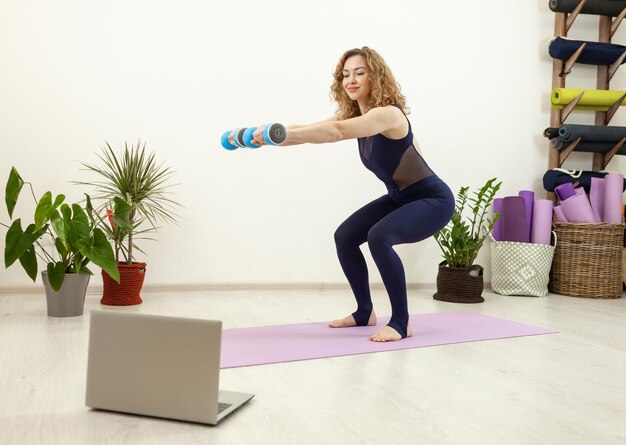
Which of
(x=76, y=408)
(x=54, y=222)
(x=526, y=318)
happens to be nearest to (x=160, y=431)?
(x=76, y=408)

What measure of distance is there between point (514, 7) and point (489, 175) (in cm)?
116

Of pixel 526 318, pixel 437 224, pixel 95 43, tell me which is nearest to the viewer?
pixel 437 224

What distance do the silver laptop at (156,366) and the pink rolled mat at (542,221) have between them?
310cm

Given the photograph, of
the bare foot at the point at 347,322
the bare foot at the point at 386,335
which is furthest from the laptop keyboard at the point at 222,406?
the bare foot at the point at 347,322

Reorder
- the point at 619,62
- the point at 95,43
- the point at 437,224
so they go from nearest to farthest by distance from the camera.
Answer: the point at 437,224
the point at 95,43
the point at 619,62

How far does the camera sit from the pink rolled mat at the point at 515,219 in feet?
14.0

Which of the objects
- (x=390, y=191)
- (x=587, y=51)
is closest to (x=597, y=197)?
(x=587, y=51)

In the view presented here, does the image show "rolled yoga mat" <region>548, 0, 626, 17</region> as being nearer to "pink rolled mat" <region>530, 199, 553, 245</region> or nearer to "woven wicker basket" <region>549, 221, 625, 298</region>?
"pink rolled mat" <region>530, 199, 553, 245</region>

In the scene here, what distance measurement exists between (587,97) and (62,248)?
3461mm

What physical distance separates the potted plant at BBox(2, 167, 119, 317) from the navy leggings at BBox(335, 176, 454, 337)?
1.02m

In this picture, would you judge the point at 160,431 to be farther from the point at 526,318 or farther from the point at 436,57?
the point at 436,57

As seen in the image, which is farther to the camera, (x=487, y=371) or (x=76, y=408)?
(x=487, y=371)

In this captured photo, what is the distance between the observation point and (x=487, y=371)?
2.24m

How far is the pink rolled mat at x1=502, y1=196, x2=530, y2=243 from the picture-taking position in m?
4.26
